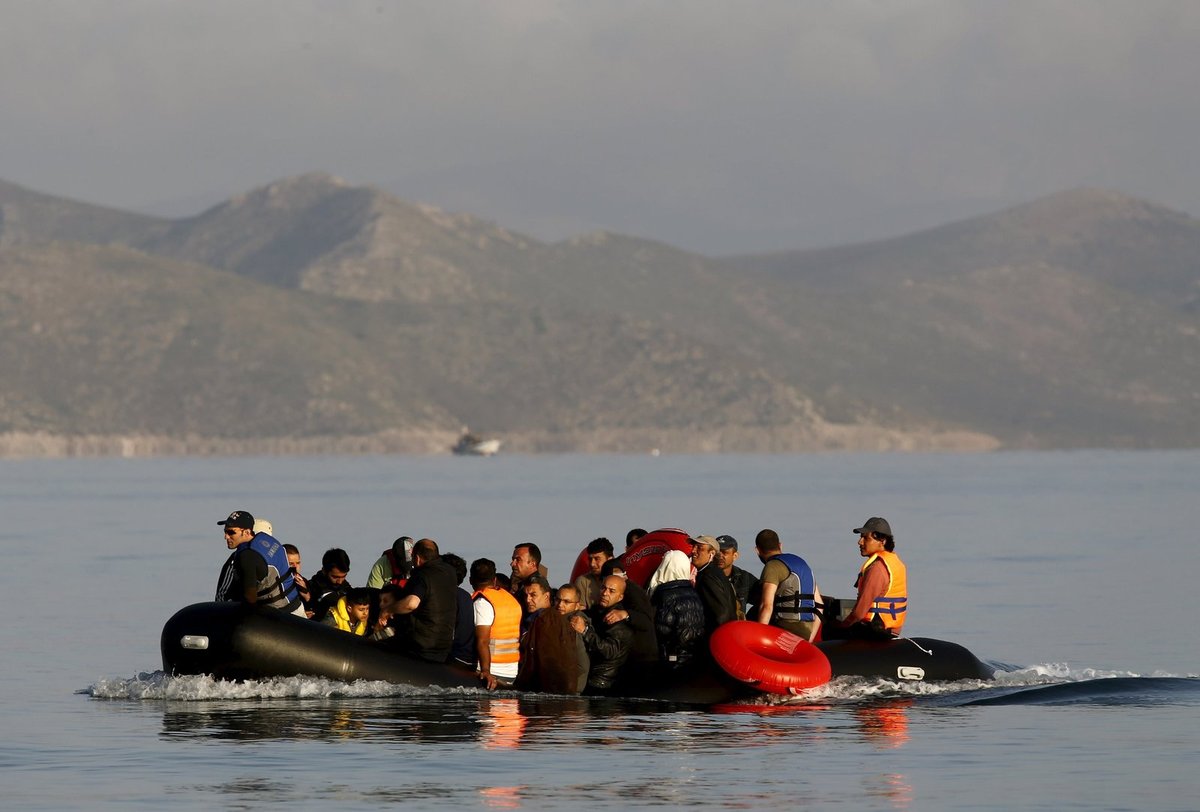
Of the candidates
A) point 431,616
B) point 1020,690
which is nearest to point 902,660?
point 1020,690

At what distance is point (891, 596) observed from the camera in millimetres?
23328

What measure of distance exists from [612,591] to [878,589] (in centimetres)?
313

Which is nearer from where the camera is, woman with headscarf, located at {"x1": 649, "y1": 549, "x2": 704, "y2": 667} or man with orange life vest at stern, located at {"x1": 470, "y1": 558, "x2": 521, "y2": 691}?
man with orange life vest at stern, located at {"x1": 470, "y1": 558, "x2": 521, "y2": 691}

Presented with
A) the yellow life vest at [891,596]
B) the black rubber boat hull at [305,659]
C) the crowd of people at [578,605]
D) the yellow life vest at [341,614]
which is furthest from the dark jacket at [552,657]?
the yellow life vest at [891,596]

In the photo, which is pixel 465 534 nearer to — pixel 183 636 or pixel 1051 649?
pixel 1051 649

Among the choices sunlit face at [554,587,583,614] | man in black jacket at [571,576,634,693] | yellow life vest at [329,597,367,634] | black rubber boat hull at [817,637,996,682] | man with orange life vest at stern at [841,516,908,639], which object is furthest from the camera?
yellow life vest at [329,597,367,634]

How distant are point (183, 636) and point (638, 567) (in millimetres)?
4831

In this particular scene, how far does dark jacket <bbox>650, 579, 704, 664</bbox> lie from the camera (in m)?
22.5

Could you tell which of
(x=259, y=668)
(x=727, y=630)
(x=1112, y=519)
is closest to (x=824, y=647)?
(x=727, y=630)

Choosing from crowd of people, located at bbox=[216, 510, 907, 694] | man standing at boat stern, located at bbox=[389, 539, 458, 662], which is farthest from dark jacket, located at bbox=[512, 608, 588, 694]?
man standing at boat stern, located at bbox=[389, 539, 458, 662]

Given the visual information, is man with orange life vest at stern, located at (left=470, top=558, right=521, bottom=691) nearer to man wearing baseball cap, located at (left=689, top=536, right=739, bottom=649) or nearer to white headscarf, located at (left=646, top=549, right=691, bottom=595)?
white headscarf, located at (left=646, top=549, right=691, bottom=595)

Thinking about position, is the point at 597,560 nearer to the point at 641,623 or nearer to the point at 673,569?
the point at 673,569

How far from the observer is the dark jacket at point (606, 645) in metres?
22.4

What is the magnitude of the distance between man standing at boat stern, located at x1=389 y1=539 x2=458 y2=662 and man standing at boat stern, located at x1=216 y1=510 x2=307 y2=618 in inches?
47.6
